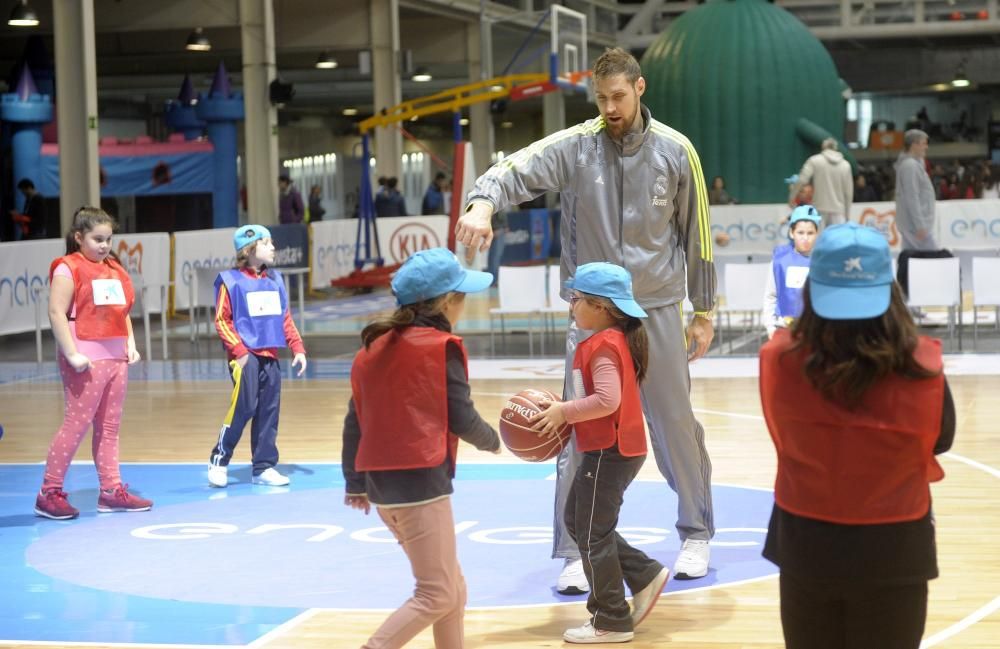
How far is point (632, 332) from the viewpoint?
17.2 feet

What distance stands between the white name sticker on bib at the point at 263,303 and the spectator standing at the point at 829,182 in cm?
968

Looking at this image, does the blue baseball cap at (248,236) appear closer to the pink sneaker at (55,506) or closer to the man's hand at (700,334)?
the pink sneaker at (55,506)

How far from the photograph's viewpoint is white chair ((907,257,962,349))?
1402 cm

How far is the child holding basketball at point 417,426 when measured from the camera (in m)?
4.45

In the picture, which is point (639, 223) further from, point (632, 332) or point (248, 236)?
point (248, 236)

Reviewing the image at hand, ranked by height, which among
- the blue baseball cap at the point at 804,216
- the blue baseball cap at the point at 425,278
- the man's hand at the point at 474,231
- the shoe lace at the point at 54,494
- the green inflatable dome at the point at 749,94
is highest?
the green inflatable dome at the point at 749,94

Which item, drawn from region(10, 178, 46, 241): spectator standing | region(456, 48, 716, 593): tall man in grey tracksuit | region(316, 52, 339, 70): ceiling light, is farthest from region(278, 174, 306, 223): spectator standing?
region(456, 48, 716, 593): tall man in grey tracksuit

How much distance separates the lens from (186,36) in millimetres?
29938

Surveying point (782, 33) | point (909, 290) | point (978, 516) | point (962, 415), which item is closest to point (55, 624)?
point (978, 516)

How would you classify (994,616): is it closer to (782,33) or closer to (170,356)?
(170,356)

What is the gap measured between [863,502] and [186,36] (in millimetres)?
28428

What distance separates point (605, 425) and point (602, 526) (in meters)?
0.36

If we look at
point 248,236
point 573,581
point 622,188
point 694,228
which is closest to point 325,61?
point 248,236

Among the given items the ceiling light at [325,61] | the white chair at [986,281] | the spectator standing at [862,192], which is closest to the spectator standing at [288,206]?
the ceiling light at [325,61]
